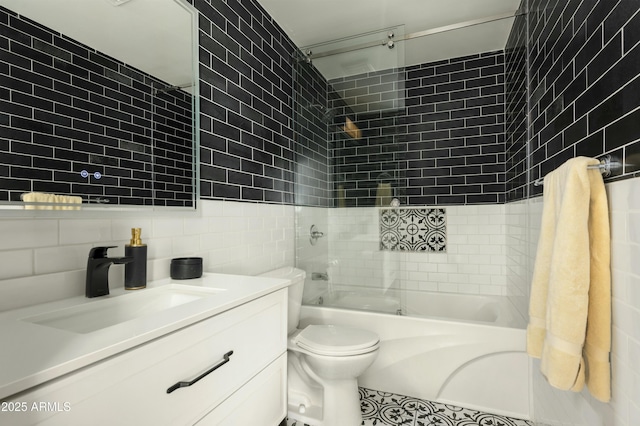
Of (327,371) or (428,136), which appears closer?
(327,371)

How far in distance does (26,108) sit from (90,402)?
87 centimetres

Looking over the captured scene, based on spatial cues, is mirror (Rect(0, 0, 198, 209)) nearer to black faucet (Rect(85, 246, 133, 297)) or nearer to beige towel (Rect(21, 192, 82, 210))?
beige towel (Rect(21, 192, 82, 210))

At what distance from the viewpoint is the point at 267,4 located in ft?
7.70

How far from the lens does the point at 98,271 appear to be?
1.12m

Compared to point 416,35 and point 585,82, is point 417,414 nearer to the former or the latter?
point 585,82

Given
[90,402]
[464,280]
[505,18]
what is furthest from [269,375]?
[505,18]

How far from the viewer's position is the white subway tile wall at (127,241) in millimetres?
996

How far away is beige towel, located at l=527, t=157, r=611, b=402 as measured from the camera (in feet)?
3.38

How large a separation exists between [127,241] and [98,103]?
1.77ft

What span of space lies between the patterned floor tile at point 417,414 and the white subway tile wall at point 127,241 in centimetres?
107

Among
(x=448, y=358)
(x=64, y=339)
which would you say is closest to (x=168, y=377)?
(x=64, y=339)

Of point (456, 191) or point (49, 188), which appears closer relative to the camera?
point (49, 188)

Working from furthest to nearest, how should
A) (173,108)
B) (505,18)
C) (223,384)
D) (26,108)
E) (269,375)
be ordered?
(505,18), (173,108), (269,375), (223,384), (26,108)

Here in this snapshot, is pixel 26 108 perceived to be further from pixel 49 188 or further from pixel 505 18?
pixel 505 18
